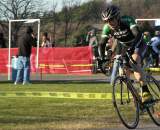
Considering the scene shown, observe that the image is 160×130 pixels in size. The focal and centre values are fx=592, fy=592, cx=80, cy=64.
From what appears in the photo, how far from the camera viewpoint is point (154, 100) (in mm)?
9695

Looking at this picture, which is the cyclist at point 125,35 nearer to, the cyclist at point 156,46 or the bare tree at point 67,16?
the cyclist at point 156,46

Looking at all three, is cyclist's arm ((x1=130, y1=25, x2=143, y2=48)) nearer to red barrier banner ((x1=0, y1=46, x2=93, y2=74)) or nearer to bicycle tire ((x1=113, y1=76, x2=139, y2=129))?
bicycle tire ((x1=113, y1=76, x2=139, y2=129))

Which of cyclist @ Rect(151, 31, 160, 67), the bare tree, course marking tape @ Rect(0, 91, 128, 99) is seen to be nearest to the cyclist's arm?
course marking tape @ Rect(0, 91, 128, 99)

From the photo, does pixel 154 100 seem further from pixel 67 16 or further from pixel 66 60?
pixel 67 16

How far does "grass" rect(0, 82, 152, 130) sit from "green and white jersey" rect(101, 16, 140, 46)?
1.44 meters

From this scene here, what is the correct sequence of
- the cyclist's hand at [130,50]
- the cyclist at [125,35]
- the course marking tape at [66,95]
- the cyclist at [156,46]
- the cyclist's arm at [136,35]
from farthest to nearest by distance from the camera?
the cyclist at [156,46]
the course marking tape at [66,95]
the cyclist's hand at [130,50]
the cyclist's arm at [136,35]
the cyclist at [125,35]

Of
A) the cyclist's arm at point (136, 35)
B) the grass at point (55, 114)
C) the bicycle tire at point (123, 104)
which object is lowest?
the grass at point (55, 114)

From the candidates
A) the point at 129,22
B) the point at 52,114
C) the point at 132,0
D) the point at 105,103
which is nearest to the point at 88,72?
the point at 105,103

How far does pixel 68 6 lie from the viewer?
6756 cm

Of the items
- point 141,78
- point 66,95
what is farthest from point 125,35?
point 66,95

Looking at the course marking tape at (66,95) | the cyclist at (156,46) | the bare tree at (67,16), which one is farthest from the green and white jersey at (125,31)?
the bare tree at (67,16)

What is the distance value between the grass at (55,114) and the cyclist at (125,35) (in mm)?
917

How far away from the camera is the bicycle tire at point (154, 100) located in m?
9.74

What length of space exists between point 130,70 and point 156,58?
17.6 meters
